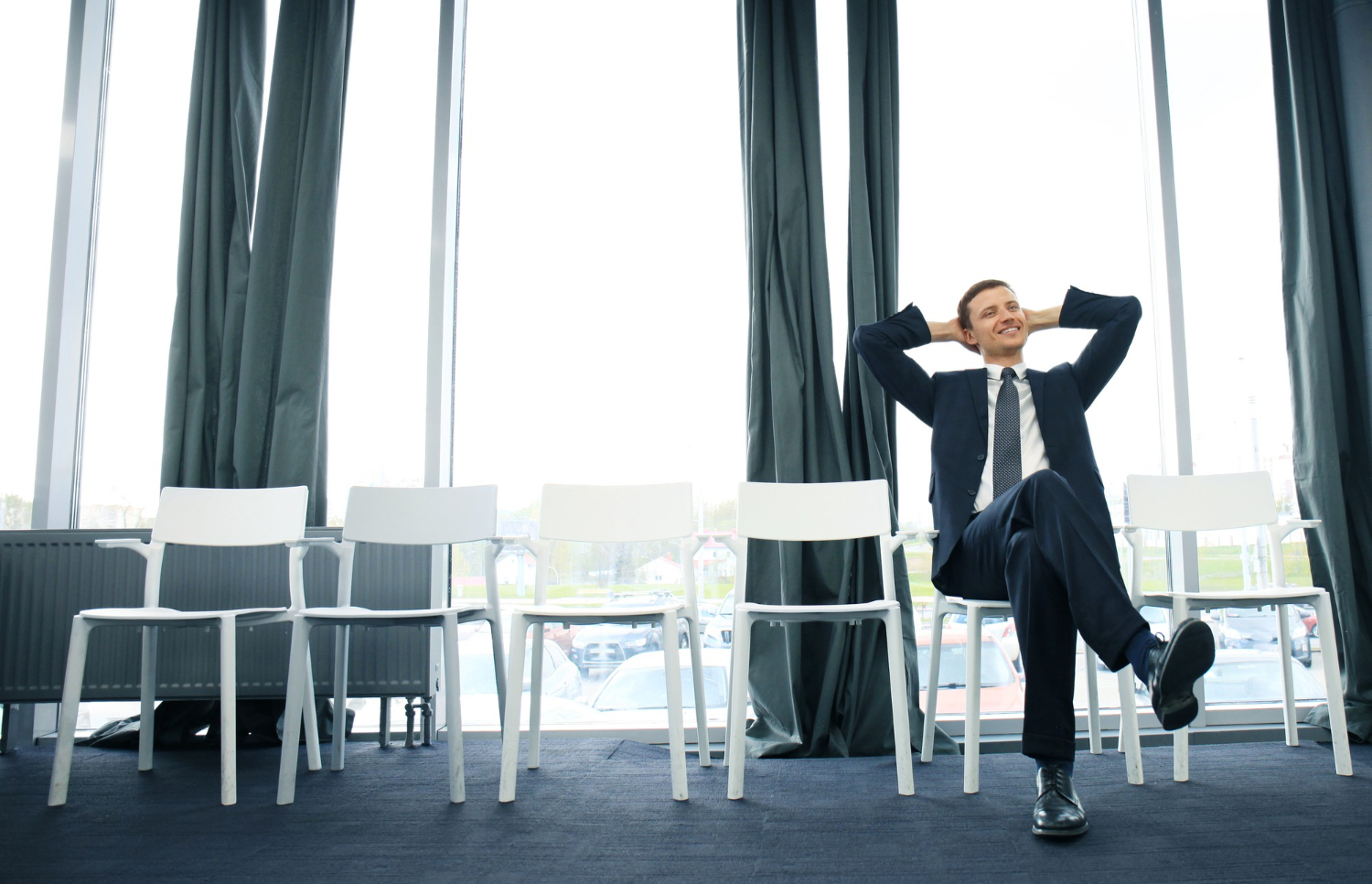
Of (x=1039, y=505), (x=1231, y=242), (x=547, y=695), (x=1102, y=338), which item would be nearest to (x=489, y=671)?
(x=547, y=695)

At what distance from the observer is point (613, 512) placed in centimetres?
243

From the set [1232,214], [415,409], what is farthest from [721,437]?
[1232,214]

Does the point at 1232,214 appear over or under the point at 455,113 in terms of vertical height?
under

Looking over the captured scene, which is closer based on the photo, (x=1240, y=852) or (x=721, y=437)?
(x=1240, y=852)

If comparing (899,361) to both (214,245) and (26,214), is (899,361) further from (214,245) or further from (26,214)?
(26,214)

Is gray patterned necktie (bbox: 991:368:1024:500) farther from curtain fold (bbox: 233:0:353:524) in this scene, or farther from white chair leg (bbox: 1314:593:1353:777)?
curtain fold (bbox: 233:0:353:524)

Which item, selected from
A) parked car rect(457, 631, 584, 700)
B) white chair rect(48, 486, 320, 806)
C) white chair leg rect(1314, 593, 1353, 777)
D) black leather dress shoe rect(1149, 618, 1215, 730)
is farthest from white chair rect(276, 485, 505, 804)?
white chair leg rect(1314, 593, 1353, 777)

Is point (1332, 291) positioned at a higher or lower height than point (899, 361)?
higher

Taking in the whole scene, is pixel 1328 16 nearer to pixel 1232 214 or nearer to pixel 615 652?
pixel 1232 214

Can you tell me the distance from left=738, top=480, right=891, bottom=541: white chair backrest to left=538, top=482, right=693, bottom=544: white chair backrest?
0.18 metres

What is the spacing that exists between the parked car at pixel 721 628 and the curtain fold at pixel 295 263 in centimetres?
128

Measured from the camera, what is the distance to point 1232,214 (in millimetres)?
2910

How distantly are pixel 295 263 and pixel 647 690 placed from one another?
177cm

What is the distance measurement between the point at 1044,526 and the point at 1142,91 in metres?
2.07
